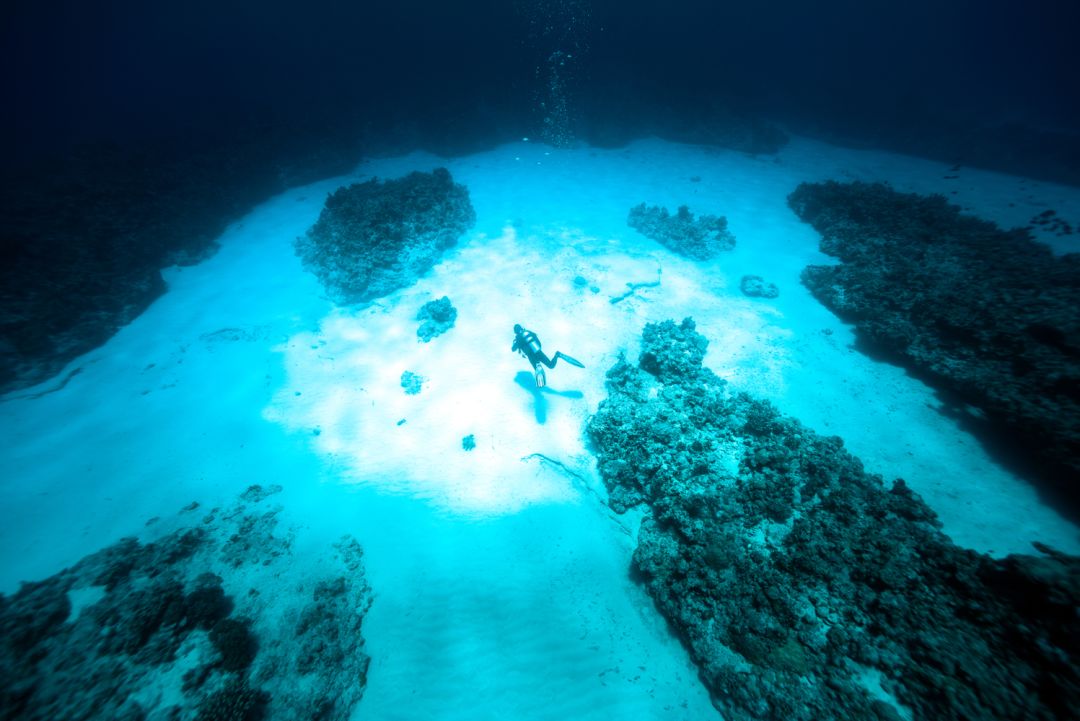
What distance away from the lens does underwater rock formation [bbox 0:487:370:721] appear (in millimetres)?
4867

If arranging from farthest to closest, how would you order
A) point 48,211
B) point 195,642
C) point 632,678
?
Answer: point 48,211 < point 195,642 < point 632,678

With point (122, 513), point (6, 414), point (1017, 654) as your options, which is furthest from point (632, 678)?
point (6, 414)

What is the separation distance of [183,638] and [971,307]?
15.7 m

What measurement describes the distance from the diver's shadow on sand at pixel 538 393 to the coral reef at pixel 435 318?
301 cm

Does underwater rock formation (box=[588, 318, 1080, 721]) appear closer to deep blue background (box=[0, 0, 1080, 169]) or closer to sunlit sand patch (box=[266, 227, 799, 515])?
sunlit sand patch (box=[266, 227, 799, 515])

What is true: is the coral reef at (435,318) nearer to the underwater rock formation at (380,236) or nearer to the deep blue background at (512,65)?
the underwater rock formation at (380,236)

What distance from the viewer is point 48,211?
12.6 m

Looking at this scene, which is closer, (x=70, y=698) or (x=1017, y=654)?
(x=1017, y=654)

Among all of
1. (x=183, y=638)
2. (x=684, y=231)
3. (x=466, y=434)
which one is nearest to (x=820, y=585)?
(x=466, y=434)

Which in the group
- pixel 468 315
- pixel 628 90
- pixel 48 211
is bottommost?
pixel 468 315

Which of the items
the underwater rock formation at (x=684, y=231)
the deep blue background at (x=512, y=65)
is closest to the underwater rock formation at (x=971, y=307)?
the underwater rock formation at (x=684, y=231)

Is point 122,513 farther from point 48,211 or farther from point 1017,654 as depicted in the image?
point 1017,654

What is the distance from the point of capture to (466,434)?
8406 millimetres

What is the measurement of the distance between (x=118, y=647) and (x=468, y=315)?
9017mm
